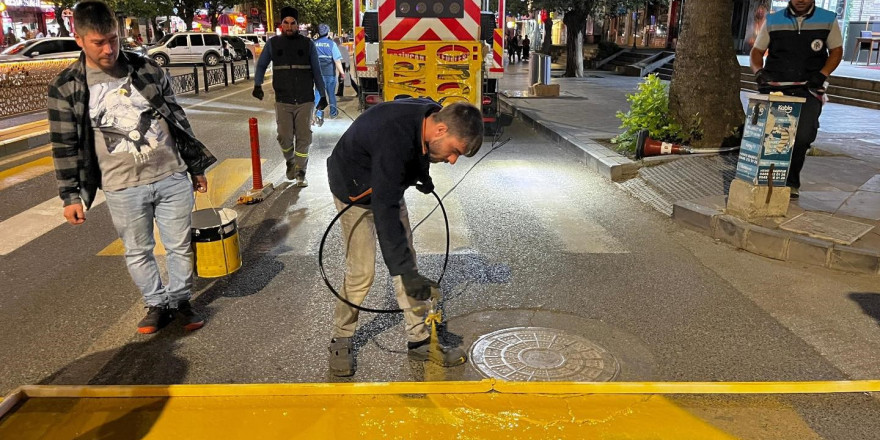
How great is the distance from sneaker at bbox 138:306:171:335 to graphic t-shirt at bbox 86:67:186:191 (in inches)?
33.5

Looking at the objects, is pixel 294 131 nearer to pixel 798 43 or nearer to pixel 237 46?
pixel 798 43

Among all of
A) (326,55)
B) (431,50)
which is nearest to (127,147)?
(431,50)

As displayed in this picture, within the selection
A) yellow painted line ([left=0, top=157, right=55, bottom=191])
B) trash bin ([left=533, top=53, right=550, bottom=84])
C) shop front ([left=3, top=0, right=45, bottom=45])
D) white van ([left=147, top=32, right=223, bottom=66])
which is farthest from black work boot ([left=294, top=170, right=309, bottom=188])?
shop front ([left=3, top=0, right=45, bottom=45])

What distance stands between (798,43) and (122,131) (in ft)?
20.1

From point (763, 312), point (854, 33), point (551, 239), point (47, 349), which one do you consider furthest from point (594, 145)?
point (854, 33)

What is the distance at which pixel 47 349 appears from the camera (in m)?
3.88

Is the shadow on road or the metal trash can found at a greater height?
the metal trash can

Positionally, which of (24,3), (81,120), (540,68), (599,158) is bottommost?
(599,158)

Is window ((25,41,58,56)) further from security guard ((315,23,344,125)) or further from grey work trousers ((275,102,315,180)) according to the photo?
grey work trousers ((275,102,315,180))

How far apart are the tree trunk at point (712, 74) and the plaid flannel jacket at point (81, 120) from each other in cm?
708

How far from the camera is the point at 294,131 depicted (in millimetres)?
7777

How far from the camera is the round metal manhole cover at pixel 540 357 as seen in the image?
359 centimetres

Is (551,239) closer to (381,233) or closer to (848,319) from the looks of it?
(848,319)

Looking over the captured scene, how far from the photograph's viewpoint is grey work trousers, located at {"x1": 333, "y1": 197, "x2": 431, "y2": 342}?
11.1 feet
